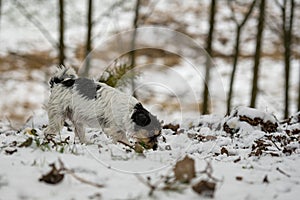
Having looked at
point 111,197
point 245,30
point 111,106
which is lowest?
point 111,197

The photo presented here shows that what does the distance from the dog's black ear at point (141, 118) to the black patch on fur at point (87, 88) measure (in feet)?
2.10

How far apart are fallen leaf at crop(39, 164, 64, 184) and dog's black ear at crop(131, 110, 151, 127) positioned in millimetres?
1643

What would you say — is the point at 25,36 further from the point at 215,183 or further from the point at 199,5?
the point at 215,183

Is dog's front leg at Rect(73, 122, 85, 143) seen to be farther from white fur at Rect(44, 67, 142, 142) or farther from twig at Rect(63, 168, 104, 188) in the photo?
twig at Rect(63, 168, 104, 188)

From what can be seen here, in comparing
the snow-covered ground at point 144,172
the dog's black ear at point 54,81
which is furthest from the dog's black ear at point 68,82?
the snow-covered ground at point 144,172

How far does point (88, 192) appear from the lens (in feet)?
9.41

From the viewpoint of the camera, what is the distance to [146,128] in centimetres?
458

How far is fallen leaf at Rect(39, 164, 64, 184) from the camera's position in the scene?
9.74 feet

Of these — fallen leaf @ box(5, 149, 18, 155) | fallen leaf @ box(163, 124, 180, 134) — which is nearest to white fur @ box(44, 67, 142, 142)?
fallen leaf @ box(5, 149, 18, 155)

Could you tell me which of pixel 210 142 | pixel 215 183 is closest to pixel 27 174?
pixel 215 183

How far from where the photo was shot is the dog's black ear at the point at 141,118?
4.55 metres

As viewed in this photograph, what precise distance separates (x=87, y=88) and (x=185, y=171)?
224 cm

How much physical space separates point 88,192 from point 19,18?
12184mm

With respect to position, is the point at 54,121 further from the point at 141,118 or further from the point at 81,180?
the point at 81,180
